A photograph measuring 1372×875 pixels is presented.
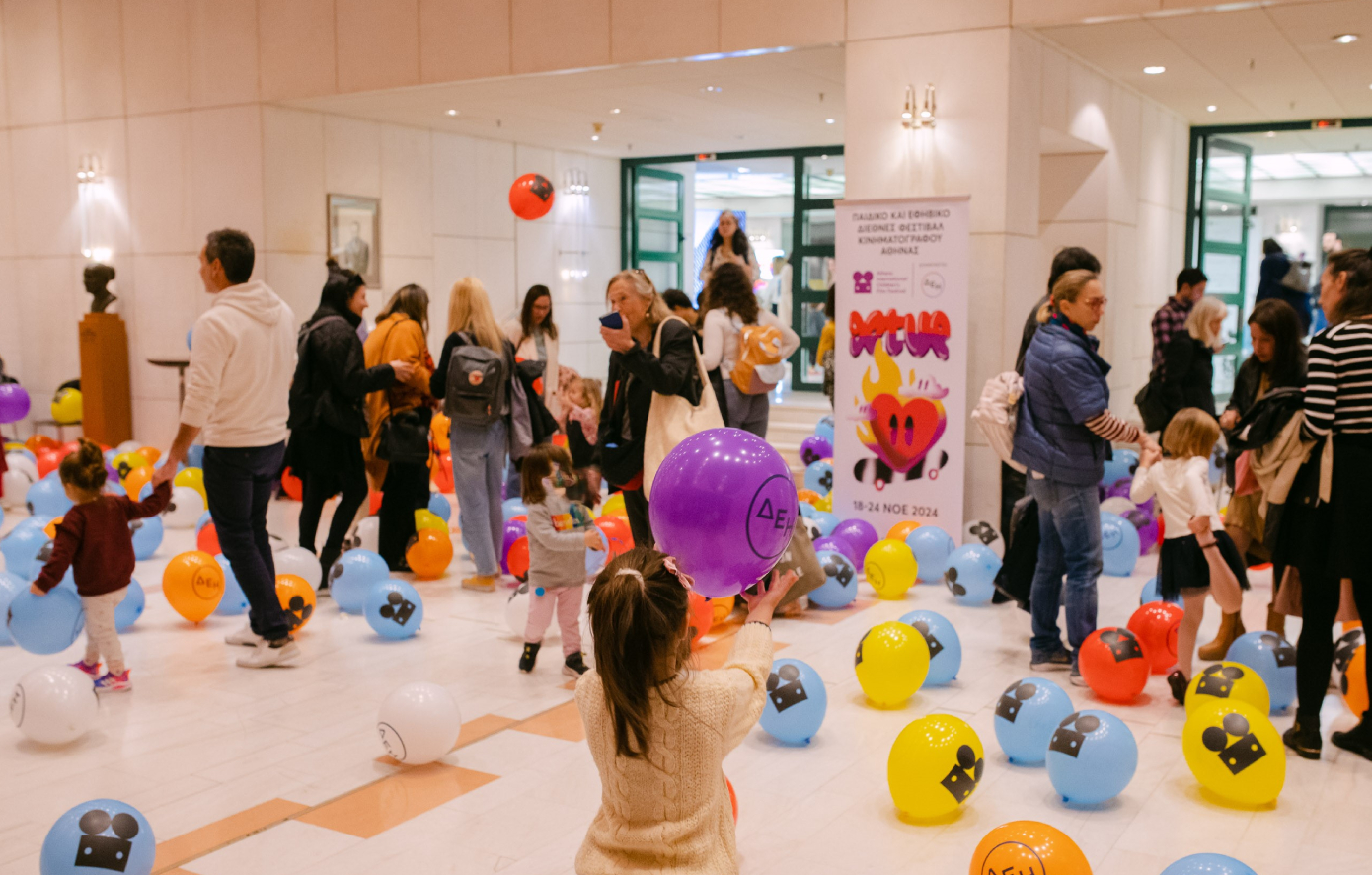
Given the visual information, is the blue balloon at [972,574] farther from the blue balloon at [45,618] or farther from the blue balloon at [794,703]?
the blue balloon at [45,618]

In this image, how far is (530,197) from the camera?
26.4ft

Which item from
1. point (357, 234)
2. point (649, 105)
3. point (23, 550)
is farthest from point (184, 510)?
point (649, 105)

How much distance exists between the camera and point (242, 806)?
3.75m

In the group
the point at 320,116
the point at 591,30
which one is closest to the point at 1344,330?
the point at 591,30

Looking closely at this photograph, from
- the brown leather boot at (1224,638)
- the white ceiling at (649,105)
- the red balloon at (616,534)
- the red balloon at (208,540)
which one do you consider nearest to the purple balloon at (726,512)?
the brown leather boot at (1224,638)

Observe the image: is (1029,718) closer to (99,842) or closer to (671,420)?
(671,420)

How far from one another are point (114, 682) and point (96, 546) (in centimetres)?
62

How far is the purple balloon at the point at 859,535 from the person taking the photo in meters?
7.04

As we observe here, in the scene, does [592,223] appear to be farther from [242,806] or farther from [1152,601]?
[242,806]

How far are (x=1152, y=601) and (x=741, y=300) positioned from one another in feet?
10.3

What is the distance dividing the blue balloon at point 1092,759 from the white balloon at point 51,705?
333 centimetres

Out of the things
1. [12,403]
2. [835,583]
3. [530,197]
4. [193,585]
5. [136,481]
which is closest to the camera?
[193,585]

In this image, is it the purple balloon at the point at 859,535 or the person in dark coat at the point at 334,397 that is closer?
the person in dark coat at the point at 334,397

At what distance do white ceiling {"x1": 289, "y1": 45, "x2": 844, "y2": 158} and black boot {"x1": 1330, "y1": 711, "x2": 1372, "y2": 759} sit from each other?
5.97 m
